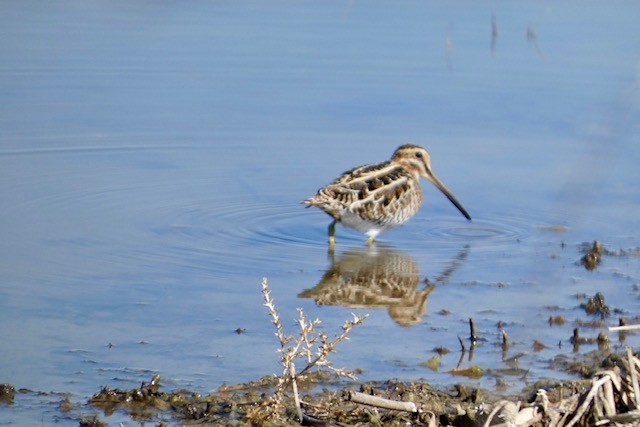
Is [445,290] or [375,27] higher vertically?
[375,27]

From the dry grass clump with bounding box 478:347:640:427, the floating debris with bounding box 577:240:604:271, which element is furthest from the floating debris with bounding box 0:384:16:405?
the floating debris with bounding box 577:240:604:271

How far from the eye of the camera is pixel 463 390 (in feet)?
15.1

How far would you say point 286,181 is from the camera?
340 inches

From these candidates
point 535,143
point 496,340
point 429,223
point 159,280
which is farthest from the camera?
point 535,143

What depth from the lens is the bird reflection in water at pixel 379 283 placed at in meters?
6.10

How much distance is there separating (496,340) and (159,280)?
1997 millimetres

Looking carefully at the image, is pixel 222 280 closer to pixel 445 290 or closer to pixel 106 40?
pixel 445 290

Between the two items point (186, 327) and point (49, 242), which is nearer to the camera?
point (186, 327)

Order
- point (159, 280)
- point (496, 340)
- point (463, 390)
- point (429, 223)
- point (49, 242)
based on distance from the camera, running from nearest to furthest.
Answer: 1. point (463, 390)
2. point (496, 340)
3. point (159, 280)
4. point (49, 242)
5. point (429, 223)

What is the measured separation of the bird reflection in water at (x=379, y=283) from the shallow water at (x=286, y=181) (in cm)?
2

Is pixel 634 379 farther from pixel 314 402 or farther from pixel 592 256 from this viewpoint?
pixel 592 256

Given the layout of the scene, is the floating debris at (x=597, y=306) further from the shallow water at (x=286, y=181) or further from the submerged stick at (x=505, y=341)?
the submerged stick at (x=505, y=341)

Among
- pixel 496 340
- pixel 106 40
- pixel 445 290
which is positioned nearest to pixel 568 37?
pixel 106 40

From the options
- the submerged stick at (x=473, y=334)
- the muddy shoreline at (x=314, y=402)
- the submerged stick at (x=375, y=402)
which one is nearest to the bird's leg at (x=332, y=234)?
the submerged stick at (x=473, y=334)
